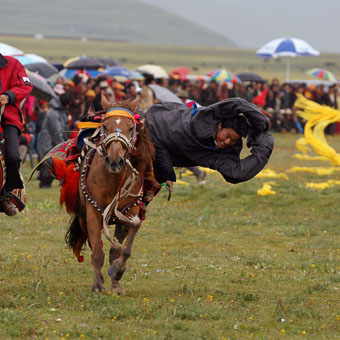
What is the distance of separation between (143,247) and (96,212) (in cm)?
354

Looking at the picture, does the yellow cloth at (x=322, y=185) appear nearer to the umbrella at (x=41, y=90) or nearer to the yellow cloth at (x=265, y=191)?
the yellow cloth at (x=265, y=191)

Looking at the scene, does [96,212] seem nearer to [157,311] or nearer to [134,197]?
[134,197]

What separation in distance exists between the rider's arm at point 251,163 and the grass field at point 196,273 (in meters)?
1.32

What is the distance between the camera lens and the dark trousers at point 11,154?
8.15 metres

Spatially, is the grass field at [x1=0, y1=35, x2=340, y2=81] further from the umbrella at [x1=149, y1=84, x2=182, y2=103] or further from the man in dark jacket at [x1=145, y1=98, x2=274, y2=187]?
the man in dark jacket at [x1=145, y1=98, x2=274, y2=187]

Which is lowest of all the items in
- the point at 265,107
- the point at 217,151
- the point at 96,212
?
the point at 265,107

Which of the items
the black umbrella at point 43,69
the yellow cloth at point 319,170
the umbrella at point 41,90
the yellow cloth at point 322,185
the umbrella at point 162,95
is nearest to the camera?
the umbrella at point 162,95

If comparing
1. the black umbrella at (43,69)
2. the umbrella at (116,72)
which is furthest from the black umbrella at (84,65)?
the black umbrella at (43,69)

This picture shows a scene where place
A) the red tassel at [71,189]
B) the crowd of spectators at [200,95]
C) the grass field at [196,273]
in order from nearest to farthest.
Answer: the grass field at [196,273], the red tassel at [71,189], the crowd of spectators at [200,95]

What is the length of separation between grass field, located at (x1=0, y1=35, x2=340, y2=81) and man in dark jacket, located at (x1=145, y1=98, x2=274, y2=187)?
9112 centimetres

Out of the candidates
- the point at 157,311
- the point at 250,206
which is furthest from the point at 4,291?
the point at 250,206

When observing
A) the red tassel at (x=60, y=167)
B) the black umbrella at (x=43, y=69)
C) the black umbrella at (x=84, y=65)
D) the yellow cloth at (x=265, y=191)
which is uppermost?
the red tassel at (x=60, y=167)

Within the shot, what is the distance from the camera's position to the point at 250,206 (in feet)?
50.7

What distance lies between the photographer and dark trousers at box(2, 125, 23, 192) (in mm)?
8148
